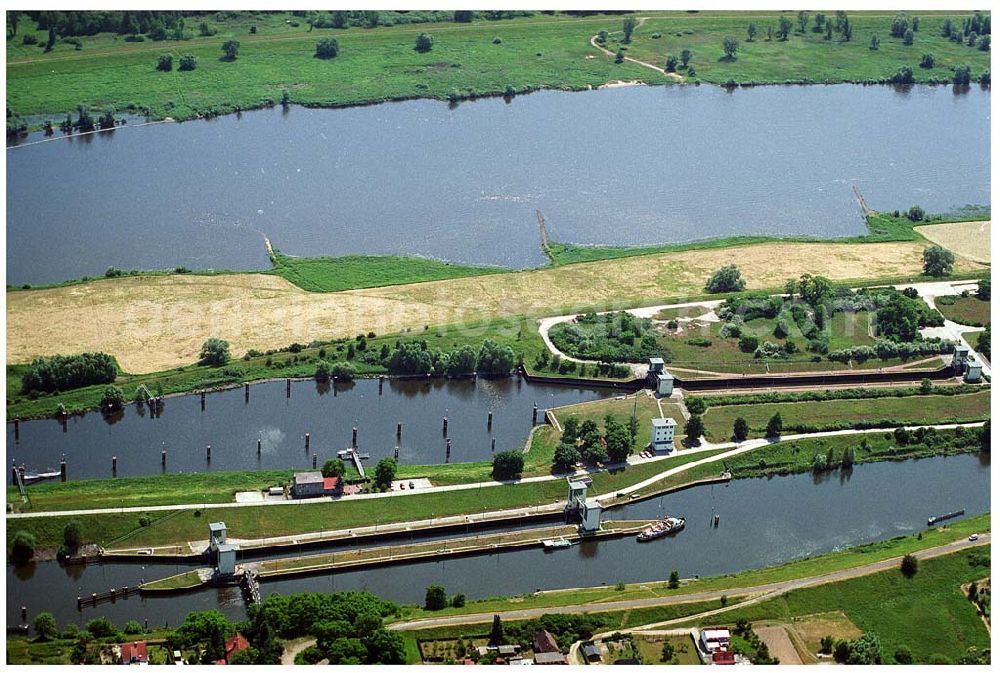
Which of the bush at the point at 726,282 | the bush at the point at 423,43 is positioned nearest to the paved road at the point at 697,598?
the bush at the point at 726,282

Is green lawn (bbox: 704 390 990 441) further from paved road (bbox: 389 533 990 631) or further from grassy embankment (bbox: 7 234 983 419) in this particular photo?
paved road (bbox: 389 533 990 631)

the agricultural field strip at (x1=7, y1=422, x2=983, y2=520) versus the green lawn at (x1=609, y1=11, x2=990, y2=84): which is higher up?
the green lawn at (x1=609, y1=11, x2=990, y2=84)

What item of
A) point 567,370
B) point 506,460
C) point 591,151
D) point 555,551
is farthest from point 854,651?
point 591,151

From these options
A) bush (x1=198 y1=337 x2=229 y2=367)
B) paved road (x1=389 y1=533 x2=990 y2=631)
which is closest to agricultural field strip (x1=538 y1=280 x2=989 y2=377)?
bush (x1=198 y1=337 x2=229 y2=367)

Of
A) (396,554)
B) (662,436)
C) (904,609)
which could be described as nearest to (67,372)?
(396,554)

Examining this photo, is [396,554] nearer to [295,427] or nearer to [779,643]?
[295,427]

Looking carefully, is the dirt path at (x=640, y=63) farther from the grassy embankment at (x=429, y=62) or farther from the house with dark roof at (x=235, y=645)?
the house with dark roof at (x=235, y=645)
